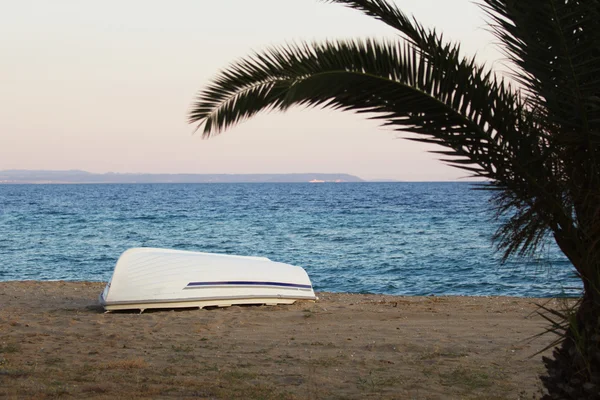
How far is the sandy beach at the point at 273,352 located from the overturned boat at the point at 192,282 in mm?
227

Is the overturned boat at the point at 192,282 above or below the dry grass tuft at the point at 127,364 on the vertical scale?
above

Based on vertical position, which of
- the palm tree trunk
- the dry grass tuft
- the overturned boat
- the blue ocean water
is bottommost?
the blue ocean water

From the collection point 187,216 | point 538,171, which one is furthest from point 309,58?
point 187,216

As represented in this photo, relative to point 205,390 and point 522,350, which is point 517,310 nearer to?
point 522,350

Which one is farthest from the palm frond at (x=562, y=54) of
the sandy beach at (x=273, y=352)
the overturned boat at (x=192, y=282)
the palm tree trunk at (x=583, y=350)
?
the overturned boat at (x=192, y=282)

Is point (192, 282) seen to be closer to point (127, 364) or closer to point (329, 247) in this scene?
point (127, 364)

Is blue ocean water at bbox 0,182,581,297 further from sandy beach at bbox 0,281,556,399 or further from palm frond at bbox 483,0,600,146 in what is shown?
sandy beach at bbox 0,281,556,399

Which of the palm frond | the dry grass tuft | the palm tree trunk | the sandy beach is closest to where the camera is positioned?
the palm frond

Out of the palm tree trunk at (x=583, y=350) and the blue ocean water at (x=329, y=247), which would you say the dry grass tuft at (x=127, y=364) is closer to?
the blue ocean water at (x=329, y=247)

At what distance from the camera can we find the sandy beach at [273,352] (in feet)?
18.5

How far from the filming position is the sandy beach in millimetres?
5641

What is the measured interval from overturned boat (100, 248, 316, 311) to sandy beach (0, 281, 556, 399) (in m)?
0.23

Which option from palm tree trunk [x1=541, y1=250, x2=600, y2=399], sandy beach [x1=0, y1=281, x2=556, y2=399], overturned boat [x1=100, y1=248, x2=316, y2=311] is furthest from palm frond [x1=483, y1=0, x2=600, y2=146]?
overturned boat [x1=100, y1=248, x2=316, y2=311]

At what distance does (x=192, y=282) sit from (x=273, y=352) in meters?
3.44
